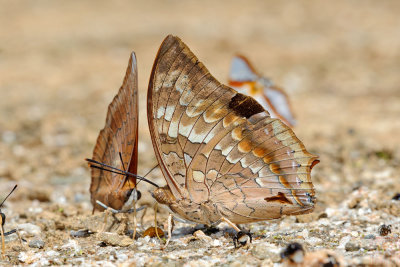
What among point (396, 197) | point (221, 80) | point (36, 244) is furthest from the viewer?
point (221, 80)

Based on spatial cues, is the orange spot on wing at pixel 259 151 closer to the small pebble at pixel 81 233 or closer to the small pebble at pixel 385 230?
the small pebble at pixel 385 230

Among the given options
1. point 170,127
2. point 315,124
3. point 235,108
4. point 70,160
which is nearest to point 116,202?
point 170,127

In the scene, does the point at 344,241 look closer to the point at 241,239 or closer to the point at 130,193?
the point at 241,239

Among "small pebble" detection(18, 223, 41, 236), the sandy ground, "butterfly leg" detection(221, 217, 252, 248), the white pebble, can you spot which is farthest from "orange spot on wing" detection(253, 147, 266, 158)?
"small pebble" detection(18, 223, 41, 236)

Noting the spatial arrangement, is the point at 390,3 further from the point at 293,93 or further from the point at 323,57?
the point at 293,93

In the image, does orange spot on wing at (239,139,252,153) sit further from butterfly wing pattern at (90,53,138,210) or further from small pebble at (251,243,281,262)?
butterfly wing pattern at (90,53,138,210)

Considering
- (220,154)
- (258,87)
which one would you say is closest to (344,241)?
(220,154)
